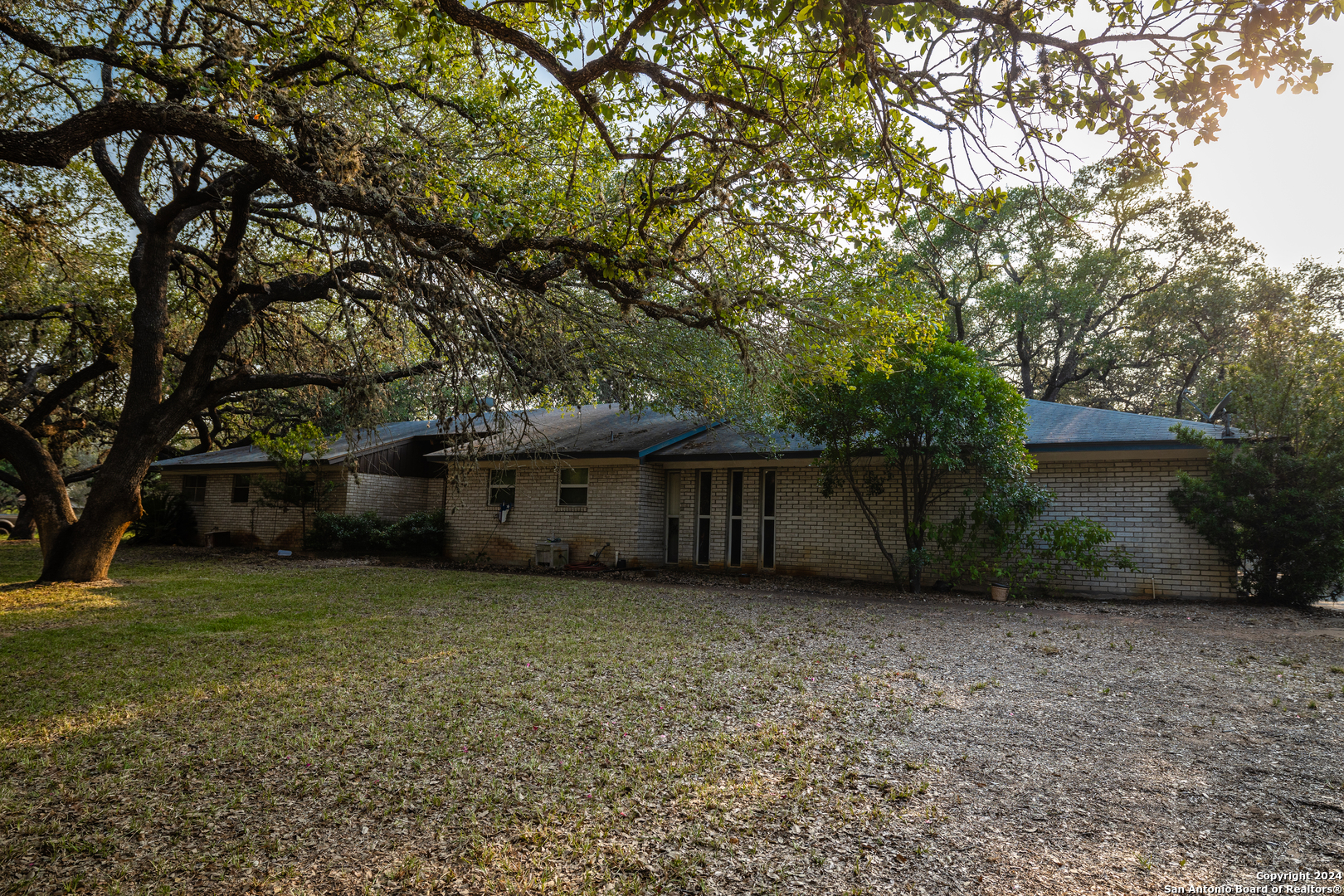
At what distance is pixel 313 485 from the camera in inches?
744

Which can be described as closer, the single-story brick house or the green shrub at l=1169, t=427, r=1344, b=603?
the green shrub at l=1169, t=427, r=1344, b=603

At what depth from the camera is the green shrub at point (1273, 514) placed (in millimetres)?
10141

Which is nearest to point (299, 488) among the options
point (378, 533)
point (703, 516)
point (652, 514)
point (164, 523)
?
point (378, 533)

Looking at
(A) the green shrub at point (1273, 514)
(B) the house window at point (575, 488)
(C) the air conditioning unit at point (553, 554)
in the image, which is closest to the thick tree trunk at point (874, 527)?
(A) the green shrub at point (1273, 514)

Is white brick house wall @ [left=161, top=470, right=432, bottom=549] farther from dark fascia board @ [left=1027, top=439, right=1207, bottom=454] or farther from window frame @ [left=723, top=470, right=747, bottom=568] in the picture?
dark fascia board @ [left=1027, top=439, right=1207, bottom=454]

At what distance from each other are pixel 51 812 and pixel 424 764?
1.61 m

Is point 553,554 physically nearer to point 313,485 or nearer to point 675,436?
point 675,436

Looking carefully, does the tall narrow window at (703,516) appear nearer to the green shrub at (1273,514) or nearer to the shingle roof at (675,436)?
the shingle roof at (675,436)

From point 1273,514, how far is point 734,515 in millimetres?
9050

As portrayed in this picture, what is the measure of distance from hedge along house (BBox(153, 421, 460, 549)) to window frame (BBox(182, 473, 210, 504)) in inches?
1.1

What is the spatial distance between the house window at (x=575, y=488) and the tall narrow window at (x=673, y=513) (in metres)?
1.99

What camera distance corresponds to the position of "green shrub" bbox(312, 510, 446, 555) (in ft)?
58.2

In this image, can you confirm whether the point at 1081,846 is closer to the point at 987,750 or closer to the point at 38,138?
the point at 987,750

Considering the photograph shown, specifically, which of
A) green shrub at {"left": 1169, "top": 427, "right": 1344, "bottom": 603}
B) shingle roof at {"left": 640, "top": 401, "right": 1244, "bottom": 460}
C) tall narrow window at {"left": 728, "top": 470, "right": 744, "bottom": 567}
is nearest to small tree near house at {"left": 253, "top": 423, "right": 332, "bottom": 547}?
shingle roof at {"left": 640, "top": 401, "right": 1244, "bottom": 460}
